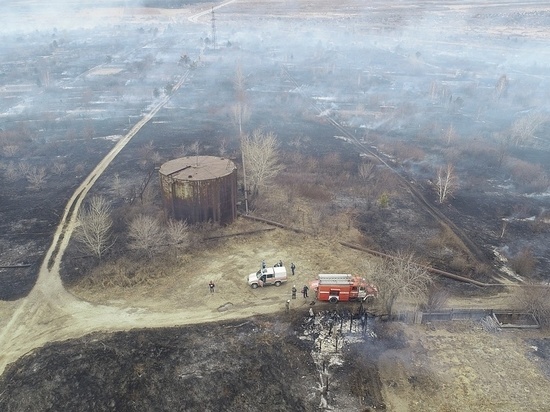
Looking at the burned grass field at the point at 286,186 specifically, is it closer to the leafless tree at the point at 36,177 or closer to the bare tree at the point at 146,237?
the leafless tree at the point at 36,177

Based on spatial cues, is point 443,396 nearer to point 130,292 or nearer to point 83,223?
point 130,292

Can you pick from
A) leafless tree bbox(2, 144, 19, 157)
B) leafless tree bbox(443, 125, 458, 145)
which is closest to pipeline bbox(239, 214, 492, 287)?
leafless tree bbox(443, 125, 458, 145)

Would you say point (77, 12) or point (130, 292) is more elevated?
point (77, 12)

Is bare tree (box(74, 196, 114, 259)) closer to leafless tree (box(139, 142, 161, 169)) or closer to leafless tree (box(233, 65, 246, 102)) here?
leafless tree (box(139, 142, 161, 169))

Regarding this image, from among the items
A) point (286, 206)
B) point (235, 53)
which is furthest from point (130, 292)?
point (235, 53)

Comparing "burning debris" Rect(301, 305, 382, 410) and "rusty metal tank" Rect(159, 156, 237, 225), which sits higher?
"rusty metal tank" Rect(159, 156, 237, 225)
